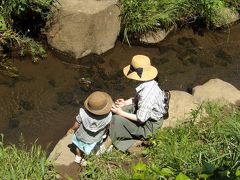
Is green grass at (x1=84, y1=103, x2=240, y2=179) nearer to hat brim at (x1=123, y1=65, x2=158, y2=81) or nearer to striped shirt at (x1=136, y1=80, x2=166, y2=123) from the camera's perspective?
striped shirt at (x1=136, y1=80, x2=166, y2=123)

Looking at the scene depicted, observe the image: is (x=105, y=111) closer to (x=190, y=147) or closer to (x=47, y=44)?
(x=190, y=147)

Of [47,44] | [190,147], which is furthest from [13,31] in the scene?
[190,147]

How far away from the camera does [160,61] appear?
312 inches

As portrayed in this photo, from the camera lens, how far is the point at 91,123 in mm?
5078

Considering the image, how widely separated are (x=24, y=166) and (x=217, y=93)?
9.57ft

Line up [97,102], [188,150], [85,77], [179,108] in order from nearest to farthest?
[97,102] < [188,150] < [179,108] < [85,77]

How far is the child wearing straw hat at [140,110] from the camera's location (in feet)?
17.4

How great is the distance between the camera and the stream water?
6457 millimetres

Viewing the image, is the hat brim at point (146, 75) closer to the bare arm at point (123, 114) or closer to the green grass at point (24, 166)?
the bare arm at point (123, 114)

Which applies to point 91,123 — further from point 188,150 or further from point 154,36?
point 154,36

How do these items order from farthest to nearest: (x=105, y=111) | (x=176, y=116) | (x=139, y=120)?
(x=176, y=116) → (x=139, y=120) → (x=105, y=111)

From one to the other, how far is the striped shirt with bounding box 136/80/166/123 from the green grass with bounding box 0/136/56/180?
3.84 feet

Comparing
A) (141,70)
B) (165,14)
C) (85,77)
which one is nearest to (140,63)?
(141,70)

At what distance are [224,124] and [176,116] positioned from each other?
27.8 inches
